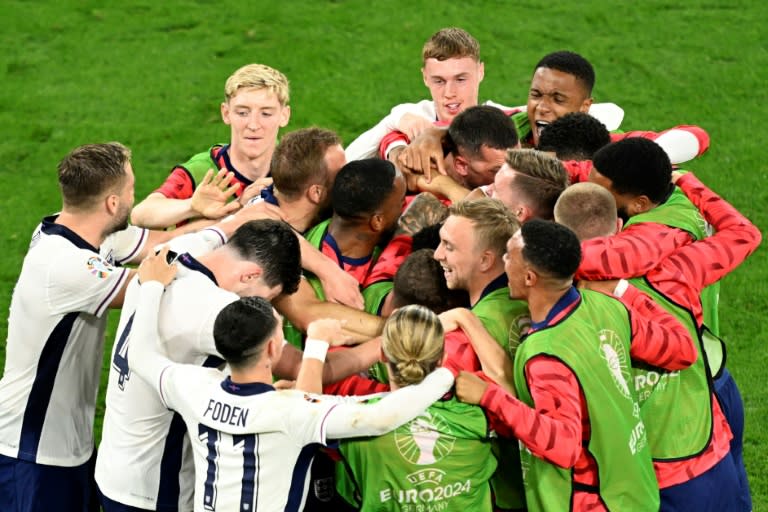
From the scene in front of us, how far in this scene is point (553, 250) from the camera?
459cm

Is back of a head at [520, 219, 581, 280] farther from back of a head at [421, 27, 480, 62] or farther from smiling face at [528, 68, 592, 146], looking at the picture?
back of a head at [421, 27, 480, 62]

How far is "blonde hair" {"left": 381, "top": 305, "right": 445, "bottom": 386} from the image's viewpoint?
14.7ft

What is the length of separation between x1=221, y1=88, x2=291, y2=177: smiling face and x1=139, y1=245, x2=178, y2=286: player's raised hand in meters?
1.57

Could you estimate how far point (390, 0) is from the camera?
14438 millimetres

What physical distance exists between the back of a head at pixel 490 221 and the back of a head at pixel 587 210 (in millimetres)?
206

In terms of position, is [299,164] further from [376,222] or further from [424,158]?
[424,158]

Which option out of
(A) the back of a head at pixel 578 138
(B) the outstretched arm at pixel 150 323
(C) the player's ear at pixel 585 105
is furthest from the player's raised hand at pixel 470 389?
(C) the player's ear at pixel 585 105

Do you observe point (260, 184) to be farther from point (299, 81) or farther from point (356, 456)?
point (299, 81)

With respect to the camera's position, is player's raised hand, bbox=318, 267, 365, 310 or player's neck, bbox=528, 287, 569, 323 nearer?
player's neck, bbox=528, 287, 569, 323

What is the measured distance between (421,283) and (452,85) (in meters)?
2.04

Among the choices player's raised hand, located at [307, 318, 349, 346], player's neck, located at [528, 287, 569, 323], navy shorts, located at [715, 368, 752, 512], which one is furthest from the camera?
navy shorts, located at [715, 368, 752, 512]

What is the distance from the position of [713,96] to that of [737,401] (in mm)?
7213

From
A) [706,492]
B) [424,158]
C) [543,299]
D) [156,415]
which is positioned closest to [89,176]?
[156,415]

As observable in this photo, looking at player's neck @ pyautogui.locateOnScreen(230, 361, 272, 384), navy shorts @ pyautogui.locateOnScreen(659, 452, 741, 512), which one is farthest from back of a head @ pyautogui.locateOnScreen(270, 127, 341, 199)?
navy shorts @ pyautogui.locateOnScreen(659, 452, 741, 512)
